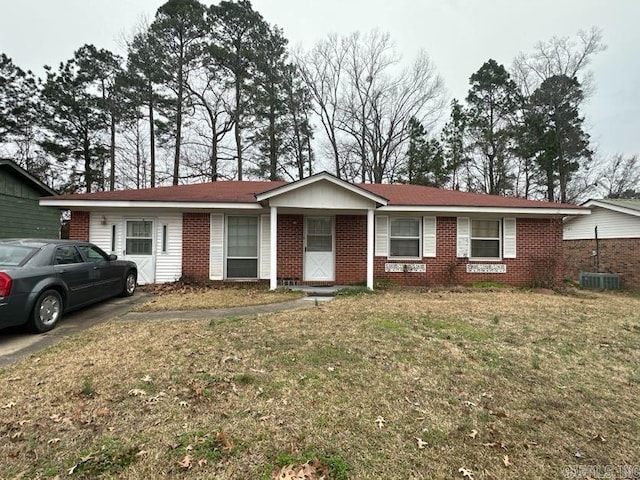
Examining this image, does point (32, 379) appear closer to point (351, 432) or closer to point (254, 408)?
point (254, 408)

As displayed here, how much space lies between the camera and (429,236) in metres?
11.0

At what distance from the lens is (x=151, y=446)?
7.98ft

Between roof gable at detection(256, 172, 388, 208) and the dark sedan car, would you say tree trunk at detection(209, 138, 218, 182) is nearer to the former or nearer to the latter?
roof gable at detection(256, 172, 388, 208)

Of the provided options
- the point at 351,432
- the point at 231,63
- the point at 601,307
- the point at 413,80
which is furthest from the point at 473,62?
the point at 351,432

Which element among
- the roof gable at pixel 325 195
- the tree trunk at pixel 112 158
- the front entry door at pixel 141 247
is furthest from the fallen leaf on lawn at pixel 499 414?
the tree trunk at pixel 112 158

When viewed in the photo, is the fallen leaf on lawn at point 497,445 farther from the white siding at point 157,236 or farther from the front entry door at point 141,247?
the front entry door at point 141,247

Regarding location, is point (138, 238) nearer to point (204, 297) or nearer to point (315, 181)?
point (204, 297)

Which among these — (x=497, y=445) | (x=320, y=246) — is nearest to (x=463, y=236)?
(x=320, y=246)

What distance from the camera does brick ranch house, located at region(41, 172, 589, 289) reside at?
9625mm

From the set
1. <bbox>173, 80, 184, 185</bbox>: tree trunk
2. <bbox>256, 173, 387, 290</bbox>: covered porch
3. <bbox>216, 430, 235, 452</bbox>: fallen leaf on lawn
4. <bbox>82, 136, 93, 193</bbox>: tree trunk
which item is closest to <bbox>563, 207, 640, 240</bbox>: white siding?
<bbox>256, 173, 387, 290</bbox>: covered porch

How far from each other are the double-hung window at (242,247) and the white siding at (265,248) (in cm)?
17

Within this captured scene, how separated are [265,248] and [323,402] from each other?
7.77 m

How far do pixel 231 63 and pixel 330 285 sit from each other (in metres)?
18.3

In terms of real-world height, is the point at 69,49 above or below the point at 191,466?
above
